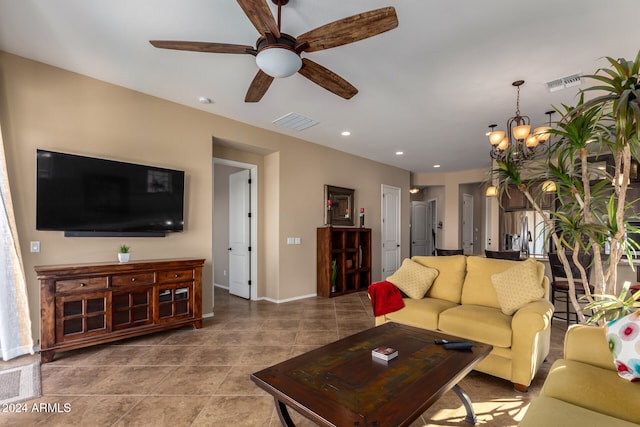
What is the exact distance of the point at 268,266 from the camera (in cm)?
537

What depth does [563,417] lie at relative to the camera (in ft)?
4.14

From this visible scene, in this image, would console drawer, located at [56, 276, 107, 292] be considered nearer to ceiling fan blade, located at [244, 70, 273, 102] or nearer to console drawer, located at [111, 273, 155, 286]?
console drawer, located at [111, 273, 155, 286]

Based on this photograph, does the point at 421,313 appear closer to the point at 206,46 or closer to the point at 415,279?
the point at 415,279

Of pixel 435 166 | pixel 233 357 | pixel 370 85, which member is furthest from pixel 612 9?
pixel 435 166

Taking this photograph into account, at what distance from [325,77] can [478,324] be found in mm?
2413

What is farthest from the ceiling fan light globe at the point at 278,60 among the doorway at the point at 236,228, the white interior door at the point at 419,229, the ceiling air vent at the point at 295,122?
the white interior door at the point at 419,229

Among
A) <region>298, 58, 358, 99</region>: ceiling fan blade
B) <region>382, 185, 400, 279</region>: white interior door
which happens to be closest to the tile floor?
<region>298, 58, 358, 99</region>: ceiling fan blade

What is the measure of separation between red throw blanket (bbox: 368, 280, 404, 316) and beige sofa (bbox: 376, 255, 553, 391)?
74mm

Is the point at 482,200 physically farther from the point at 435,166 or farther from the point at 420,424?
the point at 420,424

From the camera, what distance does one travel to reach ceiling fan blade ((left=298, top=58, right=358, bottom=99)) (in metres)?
2.25

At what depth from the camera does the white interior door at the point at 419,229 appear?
9.36 metres

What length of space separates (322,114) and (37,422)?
13.2ft

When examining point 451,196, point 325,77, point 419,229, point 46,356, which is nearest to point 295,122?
point 325,77

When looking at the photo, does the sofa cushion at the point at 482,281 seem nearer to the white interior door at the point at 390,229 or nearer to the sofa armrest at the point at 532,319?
the sofa armrest at the point at 532,319
